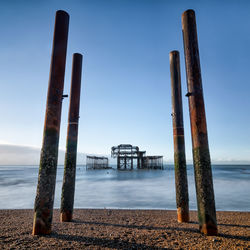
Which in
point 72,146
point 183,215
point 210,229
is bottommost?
point 183,215

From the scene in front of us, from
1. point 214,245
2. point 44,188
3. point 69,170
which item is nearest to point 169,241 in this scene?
point 214,245

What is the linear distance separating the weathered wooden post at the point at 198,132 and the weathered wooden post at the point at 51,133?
274cm

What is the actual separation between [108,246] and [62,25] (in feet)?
15.2

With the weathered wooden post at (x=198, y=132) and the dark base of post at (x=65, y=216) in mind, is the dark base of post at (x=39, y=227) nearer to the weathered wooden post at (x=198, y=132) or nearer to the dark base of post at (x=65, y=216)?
the dark base of post at (x=65, y=216)

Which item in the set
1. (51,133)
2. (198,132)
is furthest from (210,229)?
(51,133)

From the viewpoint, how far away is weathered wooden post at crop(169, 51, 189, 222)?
15.5 ft

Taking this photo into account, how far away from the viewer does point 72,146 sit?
5031mm

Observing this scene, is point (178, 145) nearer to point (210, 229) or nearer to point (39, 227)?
point (210, 229)

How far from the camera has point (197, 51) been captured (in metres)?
3.91

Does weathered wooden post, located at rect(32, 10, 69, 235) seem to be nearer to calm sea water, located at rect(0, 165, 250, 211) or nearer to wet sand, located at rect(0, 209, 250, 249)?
wet sand, located at rect(0, 209, 250, 249)

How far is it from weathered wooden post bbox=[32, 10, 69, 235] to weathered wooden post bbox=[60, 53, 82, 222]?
119 cm

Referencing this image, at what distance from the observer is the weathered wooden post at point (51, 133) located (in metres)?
3.50

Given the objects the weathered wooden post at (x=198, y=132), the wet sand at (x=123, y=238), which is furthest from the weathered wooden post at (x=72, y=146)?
the weathered wooden post at (x=198, y=132)

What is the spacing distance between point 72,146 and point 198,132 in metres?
3.27
